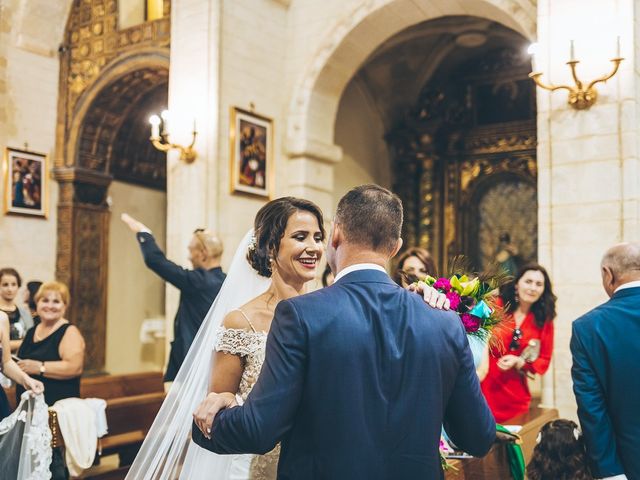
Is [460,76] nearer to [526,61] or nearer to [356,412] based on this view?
[526,61]

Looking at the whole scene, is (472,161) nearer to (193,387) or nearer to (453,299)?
(193,387)

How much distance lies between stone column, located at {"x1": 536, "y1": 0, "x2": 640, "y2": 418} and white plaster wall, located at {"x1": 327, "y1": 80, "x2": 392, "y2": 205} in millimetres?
4633

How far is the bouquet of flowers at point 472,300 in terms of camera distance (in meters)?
2.57

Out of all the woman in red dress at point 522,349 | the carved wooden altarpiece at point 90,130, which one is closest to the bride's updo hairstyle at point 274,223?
the woman in red dress at point 522,349

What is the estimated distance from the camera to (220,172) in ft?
24.9

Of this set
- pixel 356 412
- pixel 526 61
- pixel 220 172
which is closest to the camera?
pixel 356 412

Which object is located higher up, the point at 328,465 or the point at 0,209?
the point at 0,209

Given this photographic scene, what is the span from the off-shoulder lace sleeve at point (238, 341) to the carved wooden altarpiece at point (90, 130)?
7.33 metres

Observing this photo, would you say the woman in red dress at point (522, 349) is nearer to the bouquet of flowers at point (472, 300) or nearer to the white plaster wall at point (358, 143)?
the bouquet of flowers at point (472, 300)

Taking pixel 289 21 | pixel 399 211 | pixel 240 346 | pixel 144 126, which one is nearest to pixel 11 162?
pixel 144 126

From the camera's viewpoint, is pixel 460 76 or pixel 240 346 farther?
pixel 460 76

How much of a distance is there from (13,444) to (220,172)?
4066 mm

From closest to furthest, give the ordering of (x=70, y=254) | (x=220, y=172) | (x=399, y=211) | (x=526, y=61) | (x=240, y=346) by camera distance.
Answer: (x=399, y=211) → (x=240, y=346) → (x=220, y=172) → (x=70, y=254) → (x=526, y=61)

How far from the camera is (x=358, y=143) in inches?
433
